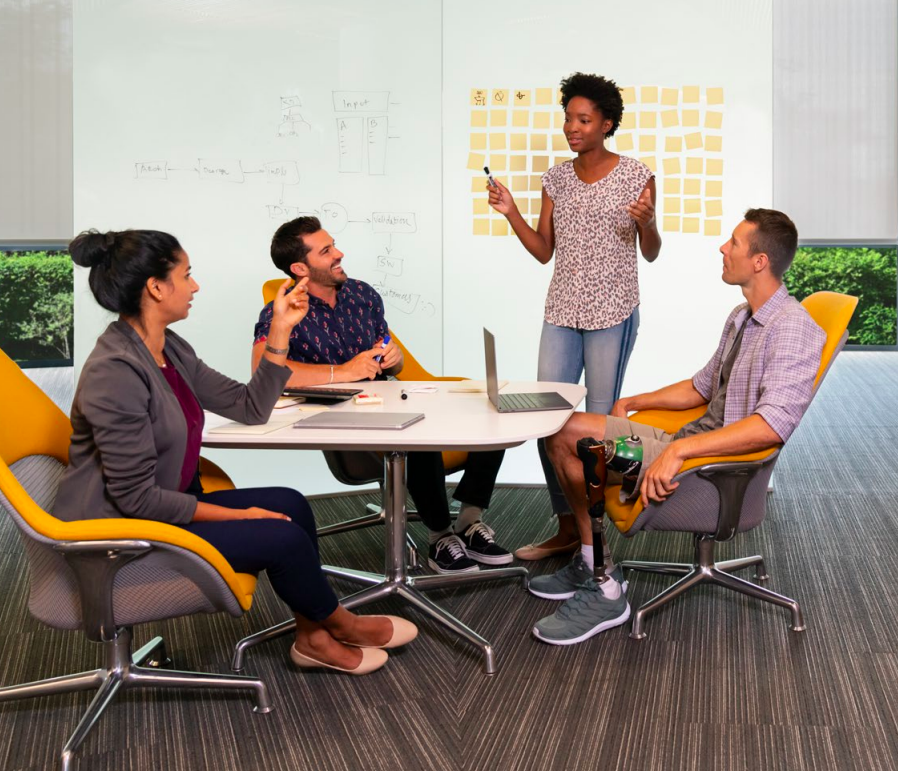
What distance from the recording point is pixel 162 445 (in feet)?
7.52

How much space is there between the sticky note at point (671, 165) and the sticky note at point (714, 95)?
1.01 ft

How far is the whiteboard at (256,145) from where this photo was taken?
427 cm

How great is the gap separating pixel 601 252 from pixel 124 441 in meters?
2.15

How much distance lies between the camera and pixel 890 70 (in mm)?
5867

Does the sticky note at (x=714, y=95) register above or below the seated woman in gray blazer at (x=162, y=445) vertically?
above

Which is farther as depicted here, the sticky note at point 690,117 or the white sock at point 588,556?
the sticky note at point 690,117

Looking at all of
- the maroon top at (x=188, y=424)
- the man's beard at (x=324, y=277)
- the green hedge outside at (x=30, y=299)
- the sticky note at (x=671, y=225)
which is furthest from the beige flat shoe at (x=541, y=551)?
the green hedge outside at (x=30, y=299)

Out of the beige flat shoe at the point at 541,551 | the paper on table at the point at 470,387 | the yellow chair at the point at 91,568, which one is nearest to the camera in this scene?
the yellow chair at the point at 91,568

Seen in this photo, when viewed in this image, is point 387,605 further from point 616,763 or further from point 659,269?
point 659,269

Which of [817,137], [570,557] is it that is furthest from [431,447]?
[817,137]

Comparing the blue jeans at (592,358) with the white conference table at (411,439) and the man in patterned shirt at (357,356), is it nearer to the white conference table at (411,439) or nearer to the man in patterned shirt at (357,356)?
the man in patterned shirt at (357,356)

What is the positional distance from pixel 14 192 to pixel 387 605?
8.27ft

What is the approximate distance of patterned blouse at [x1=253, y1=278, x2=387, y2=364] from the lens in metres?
3.48

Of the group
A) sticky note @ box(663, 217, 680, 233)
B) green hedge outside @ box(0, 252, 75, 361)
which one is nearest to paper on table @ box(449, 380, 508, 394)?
sticky note @ box(663, 217, 680, 233)
